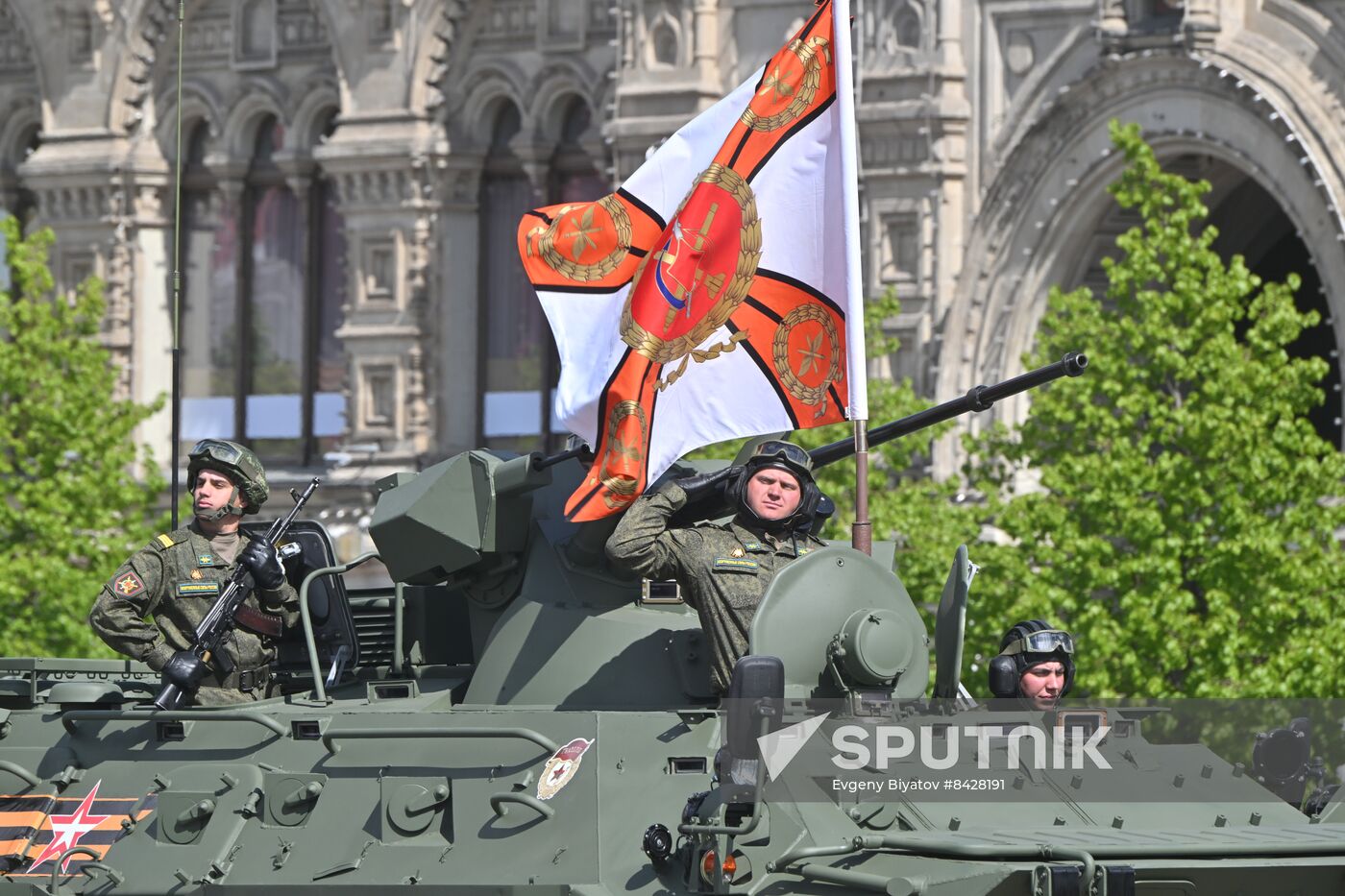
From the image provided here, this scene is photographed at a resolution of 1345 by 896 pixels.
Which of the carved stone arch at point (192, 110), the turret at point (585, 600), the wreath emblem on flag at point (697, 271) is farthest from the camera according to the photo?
the carved stone arch at point (192, 110)

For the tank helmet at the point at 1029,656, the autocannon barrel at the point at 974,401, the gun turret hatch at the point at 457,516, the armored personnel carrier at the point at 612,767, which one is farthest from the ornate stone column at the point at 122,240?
the tank helmet at the point at 1029,656

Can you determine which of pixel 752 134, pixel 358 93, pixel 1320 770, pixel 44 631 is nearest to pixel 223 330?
pixel 358 93

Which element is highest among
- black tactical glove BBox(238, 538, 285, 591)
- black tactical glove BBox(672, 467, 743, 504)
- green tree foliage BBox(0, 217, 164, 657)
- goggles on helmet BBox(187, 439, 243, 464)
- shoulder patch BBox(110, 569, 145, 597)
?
goggles on helmet BBox(187, 439, 243, 464)

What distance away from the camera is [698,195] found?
14.7 metres

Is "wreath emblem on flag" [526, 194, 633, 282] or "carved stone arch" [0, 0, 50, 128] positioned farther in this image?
"carved stone arch" [0, 0, 50, 128]

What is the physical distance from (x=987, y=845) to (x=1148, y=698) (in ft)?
39.0

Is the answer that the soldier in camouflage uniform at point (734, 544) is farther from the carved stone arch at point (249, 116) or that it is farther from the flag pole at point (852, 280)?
the carved stone arch at point (249, 116)

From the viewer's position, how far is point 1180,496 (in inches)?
898

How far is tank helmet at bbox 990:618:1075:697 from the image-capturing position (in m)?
13.1

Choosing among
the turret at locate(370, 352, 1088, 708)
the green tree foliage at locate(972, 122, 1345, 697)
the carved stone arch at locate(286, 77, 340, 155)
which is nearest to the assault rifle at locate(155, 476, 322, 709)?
the turret at locate(370, 352, 1088, 708)

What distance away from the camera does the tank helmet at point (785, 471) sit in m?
12.7

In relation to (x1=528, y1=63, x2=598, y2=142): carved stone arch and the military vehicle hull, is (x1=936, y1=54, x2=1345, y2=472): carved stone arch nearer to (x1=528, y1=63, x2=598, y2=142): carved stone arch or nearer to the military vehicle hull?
(x1=528, y1=63, x2=598, y2=142): carved stone arch

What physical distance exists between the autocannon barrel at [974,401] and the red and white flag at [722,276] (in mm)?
253

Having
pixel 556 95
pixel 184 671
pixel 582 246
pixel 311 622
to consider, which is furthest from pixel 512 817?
pixel 556 95
